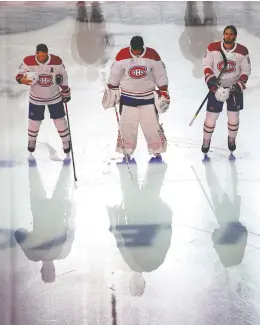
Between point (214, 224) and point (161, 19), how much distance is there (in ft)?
17.5

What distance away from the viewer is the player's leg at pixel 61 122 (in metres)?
6.81

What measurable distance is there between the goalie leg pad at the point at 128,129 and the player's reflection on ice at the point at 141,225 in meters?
0.28

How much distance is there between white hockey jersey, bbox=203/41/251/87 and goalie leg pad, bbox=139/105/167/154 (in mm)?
658

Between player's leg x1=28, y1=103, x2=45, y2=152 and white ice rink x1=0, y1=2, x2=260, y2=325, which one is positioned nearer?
white ice rink x1=0, y1=2, x2=260, y2=325

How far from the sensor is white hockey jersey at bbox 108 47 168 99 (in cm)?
636

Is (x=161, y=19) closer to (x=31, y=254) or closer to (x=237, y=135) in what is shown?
(x=237, y=135)

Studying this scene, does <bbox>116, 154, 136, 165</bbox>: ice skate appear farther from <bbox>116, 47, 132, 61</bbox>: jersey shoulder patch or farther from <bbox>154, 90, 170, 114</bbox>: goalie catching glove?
<bbox>116, 47, 132, 61</bbox>: jersey shoulder patch

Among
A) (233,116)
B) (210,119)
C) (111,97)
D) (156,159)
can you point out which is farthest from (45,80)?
(233,116)

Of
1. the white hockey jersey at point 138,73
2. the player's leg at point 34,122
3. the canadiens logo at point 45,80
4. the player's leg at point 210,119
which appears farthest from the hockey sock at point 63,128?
the player's leg at point 210,119

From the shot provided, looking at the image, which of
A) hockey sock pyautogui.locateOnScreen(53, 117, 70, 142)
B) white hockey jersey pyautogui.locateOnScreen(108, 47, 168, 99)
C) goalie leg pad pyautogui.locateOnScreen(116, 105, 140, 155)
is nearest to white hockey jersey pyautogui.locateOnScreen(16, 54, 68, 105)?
hockey sock pyautogui.locateOnScreen(53, 117, 70, 142)

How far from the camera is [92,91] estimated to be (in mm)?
8273

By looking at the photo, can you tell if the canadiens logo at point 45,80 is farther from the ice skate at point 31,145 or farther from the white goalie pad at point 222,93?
the white goalie pad at point 222,93

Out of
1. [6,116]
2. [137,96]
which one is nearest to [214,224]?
[137,96]

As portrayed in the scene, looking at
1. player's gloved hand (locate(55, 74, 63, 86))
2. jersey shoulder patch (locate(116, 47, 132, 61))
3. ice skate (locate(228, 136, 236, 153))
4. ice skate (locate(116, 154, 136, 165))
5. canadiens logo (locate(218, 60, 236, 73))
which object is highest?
jersey shoulder patch (locate(116, 47, 132, 61))
